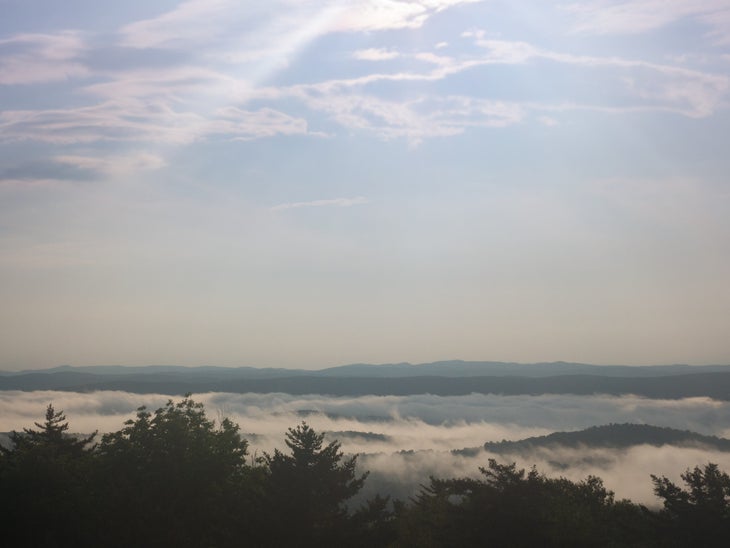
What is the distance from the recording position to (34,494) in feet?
128

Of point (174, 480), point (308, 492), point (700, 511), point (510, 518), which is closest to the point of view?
point (510, 518)

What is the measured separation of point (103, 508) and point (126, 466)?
4.99 m

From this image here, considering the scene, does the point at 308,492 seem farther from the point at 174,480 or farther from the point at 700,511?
the point at 700,511

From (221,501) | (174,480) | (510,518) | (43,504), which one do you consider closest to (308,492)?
(221,501)

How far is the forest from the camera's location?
123ft

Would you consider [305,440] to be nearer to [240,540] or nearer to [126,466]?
[240,540]

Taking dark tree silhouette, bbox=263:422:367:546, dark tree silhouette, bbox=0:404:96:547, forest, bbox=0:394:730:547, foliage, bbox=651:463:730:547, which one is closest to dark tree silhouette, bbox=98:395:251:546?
forest, bbox=0:394:730:547

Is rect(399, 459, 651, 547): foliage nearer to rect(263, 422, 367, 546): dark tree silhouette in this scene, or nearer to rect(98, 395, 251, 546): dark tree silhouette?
rect(263, 422, 367, 546): dark tree silhouette

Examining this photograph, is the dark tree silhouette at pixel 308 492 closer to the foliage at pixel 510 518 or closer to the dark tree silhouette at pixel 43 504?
the foliage at pixel 510 518

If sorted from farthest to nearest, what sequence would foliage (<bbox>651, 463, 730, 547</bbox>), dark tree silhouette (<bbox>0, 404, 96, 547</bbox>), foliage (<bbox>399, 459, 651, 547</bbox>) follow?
1. foliage (<bbox>651, 463, 730, 547</bbox>)
2. foliage (<bbox>399, 459, 651, 547</bbox>)
3. dark tree silhouette (<bbox>0, 404, 96, 547</bbox>)

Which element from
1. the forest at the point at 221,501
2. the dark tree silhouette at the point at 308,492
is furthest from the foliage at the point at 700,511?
the dark tree silhouette at the point at 308,492

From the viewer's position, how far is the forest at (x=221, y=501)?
37.4 metres

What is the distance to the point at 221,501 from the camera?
42.8 meters

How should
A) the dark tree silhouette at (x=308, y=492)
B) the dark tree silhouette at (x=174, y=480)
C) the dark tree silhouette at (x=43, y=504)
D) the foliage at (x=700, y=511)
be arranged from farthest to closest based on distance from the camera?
the foliage at (x=700, y=511), the dark tree silhouette at (x=174, y=480), the dark tree silhouette at (x=308, y=492), the dark tree silhouette at (x=43, y=504)
